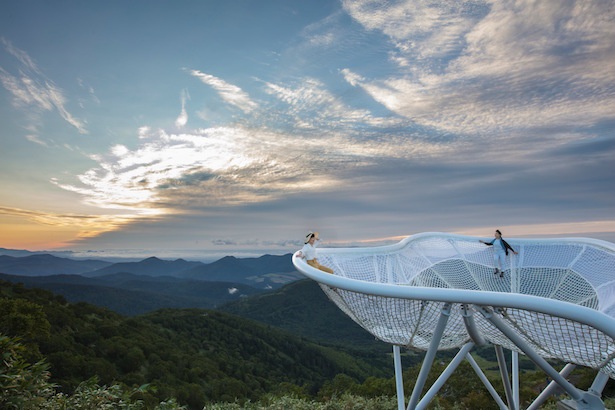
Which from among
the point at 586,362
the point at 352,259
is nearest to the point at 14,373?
the point at 352,259

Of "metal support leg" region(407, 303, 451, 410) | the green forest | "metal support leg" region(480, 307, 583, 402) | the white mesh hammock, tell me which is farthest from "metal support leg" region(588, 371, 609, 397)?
the green forest

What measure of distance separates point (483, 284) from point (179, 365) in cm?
4934

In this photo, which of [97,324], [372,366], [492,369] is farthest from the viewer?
[372,366]

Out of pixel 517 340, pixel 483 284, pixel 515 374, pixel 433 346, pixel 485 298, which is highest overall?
pixel 485 298

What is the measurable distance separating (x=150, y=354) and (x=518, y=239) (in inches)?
1917

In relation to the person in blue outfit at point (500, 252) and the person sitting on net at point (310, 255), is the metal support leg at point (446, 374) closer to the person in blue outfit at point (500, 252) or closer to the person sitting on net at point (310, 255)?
the person sitting on net at point (310, 255)

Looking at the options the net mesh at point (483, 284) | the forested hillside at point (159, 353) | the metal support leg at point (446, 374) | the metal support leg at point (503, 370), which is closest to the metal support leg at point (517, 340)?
the net mesh at point (483, 284)

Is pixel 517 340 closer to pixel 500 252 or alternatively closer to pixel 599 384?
pixel 599 384

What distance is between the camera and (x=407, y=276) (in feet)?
34.6

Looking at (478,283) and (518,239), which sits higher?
(518,239)

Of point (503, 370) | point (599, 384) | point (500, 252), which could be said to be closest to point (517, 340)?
point (599, 384)

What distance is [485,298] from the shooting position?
498 cm

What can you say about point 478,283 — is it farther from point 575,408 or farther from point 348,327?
point 348,327

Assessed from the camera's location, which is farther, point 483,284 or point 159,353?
point 159,353
